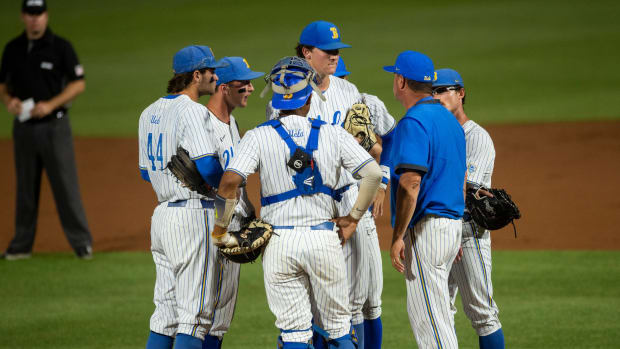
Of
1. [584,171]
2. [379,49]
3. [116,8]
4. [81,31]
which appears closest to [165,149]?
[584,171]

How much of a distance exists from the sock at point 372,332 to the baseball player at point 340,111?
8.3 inches

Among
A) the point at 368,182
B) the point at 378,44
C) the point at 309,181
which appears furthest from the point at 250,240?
the point at 378,44

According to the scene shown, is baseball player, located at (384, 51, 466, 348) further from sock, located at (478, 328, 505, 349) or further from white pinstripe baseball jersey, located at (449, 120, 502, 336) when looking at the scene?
sock, located at (478, 328, 505, 349)

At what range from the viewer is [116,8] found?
102 ft

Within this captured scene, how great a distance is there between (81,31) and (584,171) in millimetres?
19455

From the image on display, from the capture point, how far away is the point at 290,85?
4.76 metres

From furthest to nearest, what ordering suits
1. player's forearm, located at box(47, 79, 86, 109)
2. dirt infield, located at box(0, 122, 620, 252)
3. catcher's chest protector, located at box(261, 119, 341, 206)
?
dirt infield, located at box(0, 122, 620, 252)
player's forearm, located at box(47, 79, 86, 109)
catcher's chest protector, located at box(261, 119, 341, 206)

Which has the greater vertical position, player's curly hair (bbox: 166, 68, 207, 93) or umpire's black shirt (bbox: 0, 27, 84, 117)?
umpire's black shirt (bbox: 0, 27, 84, 117)

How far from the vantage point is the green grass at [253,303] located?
6.87m

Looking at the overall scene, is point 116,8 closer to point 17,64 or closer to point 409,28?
point 409,28

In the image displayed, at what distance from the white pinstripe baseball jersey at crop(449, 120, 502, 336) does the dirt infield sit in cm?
482

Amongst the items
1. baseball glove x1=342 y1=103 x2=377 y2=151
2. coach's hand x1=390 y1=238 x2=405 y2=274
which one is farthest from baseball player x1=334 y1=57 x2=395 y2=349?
coach's hand x1=390 y1=238 x2=405 y2=274

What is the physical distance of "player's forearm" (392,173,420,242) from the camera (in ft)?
15.7

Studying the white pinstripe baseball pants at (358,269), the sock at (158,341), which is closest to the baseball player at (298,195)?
the white pinstripe baseball pants at (358,269)
